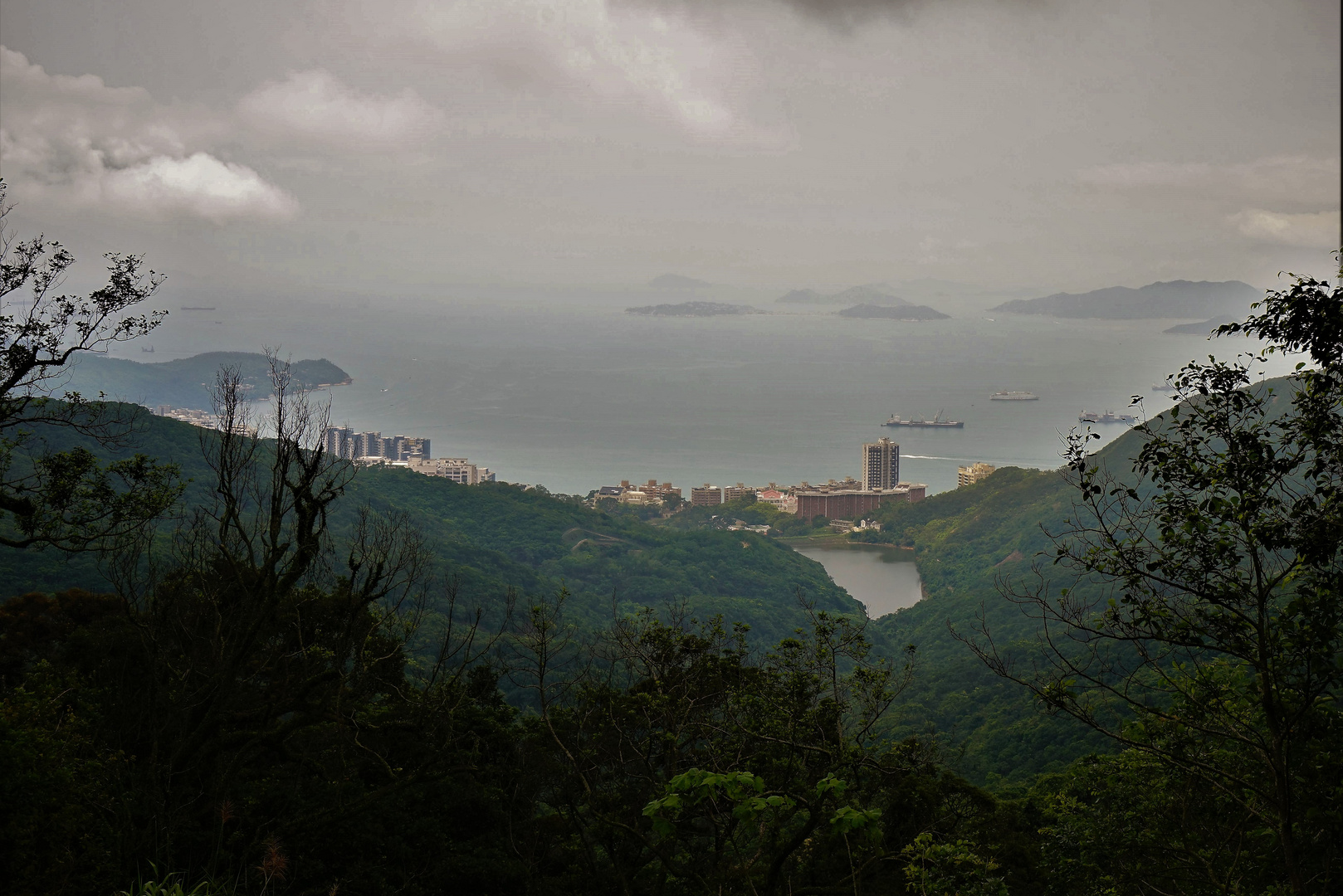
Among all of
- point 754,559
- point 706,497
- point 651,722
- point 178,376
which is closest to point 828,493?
point 706,497

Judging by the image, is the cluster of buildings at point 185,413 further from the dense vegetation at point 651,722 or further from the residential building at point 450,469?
the dense vegetation at point 651,722

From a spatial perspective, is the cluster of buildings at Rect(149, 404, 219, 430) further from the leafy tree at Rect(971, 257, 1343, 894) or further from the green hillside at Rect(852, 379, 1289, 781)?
the leafy tree at Rect(971, 257, 1343, 894)

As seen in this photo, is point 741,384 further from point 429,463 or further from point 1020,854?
point 1020,854

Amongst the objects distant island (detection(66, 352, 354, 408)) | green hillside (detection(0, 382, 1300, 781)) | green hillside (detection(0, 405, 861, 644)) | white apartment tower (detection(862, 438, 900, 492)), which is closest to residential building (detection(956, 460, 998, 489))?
green hillside (detection(0, 382, 1300, 781))

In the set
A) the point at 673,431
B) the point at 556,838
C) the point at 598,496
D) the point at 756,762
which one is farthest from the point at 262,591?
the point at 673,431

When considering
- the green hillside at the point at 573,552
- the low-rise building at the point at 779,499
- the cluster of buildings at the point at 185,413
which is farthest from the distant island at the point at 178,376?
the low-rise building at the point at 779,499

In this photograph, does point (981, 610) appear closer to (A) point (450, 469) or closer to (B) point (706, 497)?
(B) point (706, 497)
